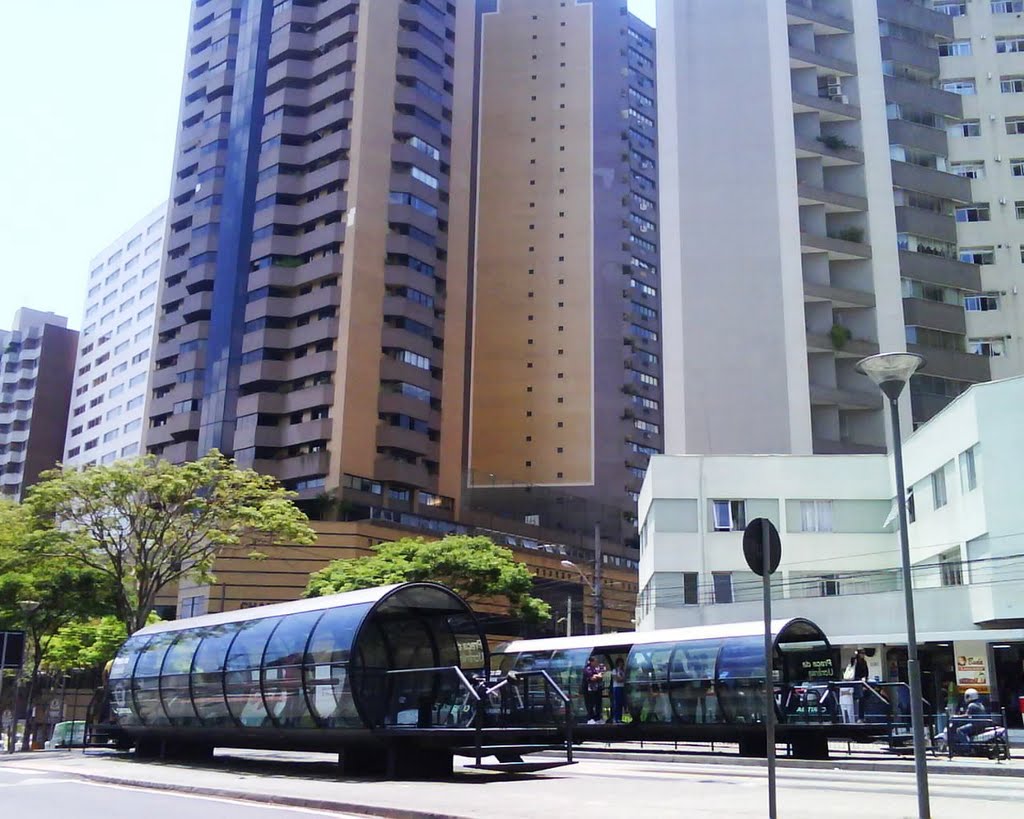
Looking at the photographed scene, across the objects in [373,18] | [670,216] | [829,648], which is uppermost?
[373,18]

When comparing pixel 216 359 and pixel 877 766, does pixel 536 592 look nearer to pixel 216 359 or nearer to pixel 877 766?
pixel 216 359

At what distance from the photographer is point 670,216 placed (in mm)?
57219

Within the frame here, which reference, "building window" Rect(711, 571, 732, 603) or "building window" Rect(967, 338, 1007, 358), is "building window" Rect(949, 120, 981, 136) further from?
"building window" Rect(711, 571, 732, 603)

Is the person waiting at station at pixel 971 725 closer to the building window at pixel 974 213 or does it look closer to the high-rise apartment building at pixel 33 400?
the building window at pixel 974 213

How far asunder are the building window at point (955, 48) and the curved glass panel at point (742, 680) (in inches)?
1929

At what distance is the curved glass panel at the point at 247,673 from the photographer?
18484 mm

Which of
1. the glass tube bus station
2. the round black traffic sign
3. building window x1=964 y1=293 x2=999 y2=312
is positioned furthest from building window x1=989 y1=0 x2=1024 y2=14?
the round black traffic sign

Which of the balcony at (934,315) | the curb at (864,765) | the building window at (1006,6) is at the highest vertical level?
the building window at (1006,6)

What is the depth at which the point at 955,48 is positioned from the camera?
60.5 metres

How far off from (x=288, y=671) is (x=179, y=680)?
4257 millimetres

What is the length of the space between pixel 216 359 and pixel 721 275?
131 feet

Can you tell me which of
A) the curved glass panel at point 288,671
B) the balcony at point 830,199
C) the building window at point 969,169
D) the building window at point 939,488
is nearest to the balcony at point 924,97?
the building window at point 969,169

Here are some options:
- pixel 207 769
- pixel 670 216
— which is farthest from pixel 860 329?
pixel 207 769

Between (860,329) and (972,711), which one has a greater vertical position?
(860,329)
